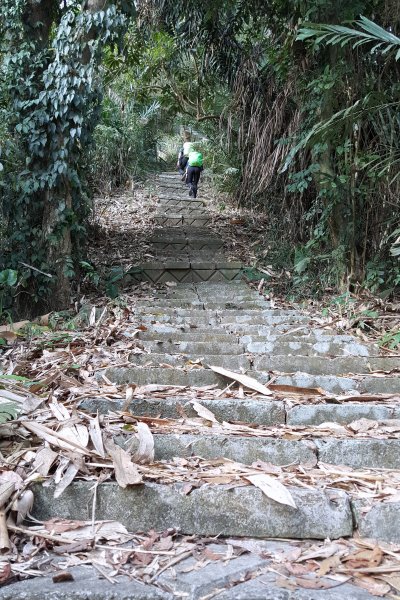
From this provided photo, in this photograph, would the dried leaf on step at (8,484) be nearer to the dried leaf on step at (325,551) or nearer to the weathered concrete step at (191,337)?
the dried leaf on step at (325,551)

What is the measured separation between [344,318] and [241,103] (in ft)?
13.2

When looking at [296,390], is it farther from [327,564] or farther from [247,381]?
[327,564]

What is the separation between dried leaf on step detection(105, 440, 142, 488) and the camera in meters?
1.58

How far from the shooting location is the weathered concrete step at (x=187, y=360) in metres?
3.15

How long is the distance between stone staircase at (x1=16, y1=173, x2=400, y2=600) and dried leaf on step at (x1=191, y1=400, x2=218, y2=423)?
0.17 feet

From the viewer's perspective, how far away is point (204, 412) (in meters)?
2.26

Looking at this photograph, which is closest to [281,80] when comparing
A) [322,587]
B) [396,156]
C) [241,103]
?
[241,103]

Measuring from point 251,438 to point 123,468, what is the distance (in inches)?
20.5

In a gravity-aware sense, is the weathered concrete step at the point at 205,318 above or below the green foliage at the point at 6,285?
below

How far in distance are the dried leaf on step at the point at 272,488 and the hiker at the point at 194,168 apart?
9127 mm

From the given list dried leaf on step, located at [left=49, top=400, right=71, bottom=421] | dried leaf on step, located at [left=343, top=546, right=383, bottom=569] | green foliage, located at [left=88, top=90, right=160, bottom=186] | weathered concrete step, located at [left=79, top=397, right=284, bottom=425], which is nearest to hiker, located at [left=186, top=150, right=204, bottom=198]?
green foliage, located at [left=88, top=90, right=160, bottom=186]

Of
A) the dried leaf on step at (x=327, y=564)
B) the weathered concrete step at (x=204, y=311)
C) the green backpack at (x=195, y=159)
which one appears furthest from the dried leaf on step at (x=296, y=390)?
the green backpack at (x=195, y=159)

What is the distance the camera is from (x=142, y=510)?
1584 mm

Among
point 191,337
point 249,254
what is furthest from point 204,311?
point 249,254
